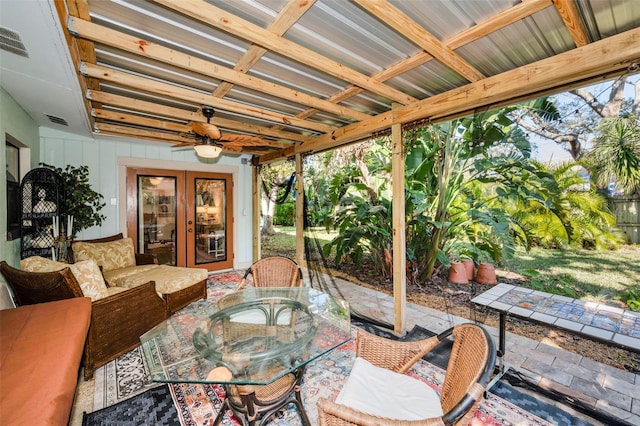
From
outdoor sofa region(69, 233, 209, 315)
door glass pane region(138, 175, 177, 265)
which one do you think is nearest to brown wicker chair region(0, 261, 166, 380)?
outdoor sofa region(69, 233, 209, 315)

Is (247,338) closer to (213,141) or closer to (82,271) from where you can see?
(82,271)

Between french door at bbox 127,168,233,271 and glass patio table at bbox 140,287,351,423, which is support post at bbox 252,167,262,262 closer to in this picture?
french door at bbox 127,168,233,271

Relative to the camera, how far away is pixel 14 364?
56.7 inches

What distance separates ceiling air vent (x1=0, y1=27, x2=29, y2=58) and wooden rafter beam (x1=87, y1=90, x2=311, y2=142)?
89cm

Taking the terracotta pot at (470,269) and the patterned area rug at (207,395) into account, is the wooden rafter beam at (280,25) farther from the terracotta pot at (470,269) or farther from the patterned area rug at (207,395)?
the terracotta pot at (470,269)

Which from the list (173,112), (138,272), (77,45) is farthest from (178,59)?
(138,272)

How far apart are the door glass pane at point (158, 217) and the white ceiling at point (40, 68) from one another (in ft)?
5.67

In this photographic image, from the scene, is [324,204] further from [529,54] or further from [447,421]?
[447,421]

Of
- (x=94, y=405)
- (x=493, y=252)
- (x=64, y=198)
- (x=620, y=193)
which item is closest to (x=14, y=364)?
(x=94, y=405)

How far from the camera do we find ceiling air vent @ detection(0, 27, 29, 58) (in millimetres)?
1672

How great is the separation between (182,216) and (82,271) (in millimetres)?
3043

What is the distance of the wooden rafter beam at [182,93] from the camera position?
2281mm

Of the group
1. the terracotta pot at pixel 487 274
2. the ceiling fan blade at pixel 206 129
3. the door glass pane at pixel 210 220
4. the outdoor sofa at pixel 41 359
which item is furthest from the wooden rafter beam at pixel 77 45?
the terracotta pot at pixel 487 274

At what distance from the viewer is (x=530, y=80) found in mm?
2119
